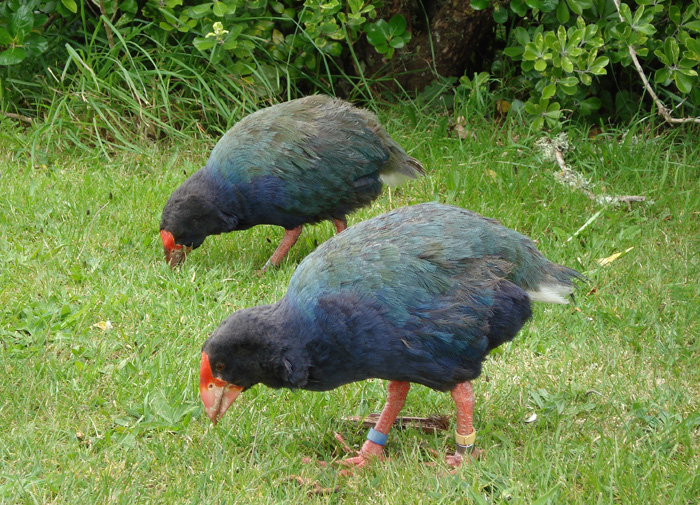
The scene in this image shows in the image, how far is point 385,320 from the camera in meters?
2.64

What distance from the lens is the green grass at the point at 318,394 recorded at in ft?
9.03

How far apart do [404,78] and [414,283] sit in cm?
391

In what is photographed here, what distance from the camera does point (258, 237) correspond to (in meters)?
4.95

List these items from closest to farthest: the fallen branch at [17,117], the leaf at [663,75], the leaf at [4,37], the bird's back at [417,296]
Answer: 1. the bird's back at [417,296]
2. the leaf at [663,75]
3. the leaf at [4,37]
4. the fallen branch at [17,117]

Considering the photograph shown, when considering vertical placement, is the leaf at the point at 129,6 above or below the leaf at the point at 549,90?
above

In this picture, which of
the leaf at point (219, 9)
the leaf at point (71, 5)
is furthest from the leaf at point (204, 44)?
the leaf at point (71, 5)

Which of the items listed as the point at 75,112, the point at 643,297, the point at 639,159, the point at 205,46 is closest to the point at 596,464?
the point at 643,297

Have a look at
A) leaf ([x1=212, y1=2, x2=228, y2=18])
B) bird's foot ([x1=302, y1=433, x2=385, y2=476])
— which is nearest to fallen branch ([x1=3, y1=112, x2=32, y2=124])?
leaf ([x1=212, y1=2, x2=228, y2=18])

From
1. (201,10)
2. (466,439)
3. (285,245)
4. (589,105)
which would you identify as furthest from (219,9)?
(466,439)

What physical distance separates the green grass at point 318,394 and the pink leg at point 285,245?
0.07 metres

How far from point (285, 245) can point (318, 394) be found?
1488mm

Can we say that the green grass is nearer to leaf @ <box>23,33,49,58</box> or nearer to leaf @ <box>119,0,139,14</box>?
leaf @ <box>23,33,49,58</box>

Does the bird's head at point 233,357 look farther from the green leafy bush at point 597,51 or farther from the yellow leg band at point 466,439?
the green leafy bush at point 597,51

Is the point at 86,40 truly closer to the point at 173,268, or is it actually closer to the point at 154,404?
the point at 173,268
